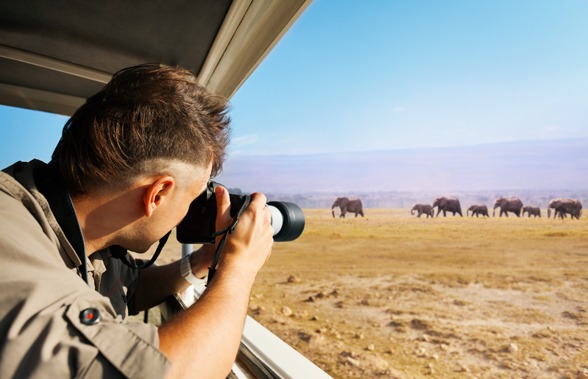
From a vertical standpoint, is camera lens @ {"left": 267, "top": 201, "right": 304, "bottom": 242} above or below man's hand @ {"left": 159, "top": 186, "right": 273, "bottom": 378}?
above

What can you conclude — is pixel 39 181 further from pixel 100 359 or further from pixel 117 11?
pixel 117 11

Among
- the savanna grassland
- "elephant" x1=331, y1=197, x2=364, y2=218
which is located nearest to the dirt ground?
the savanna grassland

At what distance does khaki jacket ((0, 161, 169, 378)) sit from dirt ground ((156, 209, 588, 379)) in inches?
9.6

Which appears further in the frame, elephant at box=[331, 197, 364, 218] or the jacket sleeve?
elephant at box=[331, 197, 364, 218]

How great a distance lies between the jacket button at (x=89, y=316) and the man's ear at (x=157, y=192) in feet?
0.74

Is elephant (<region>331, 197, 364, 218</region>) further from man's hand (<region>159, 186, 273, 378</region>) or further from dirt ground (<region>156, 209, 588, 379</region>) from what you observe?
man's hand (<region>159, 186, 273, 378</region>)

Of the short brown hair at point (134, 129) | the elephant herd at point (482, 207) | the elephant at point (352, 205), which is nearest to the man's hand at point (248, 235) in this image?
the short brown hair at point (134, 129)

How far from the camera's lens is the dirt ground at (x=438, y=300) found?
93.6 inches

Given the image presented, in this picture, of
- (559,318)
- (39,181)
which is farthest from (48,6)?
(559,318)

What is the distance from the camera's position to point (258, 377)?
1.11m

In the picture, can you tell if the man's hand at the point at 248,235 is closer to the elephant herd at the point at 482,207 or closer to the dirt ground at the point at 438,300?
the dirt ground at the point at 438,300

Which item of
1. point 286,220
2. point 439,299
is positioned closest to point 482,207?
point 439,299

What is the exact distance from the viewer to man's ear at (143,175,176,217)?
56 cm

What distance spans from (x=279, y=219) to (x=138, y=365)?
0.42 meters
